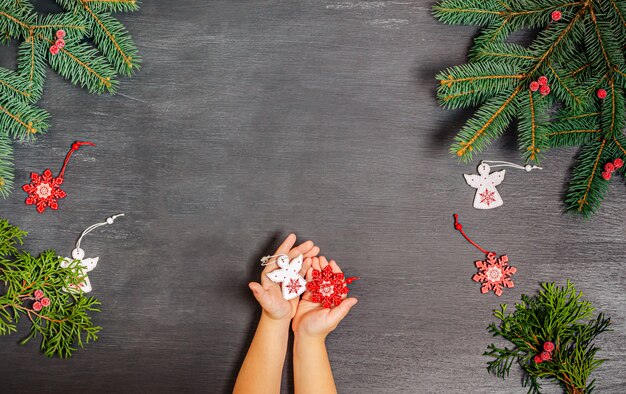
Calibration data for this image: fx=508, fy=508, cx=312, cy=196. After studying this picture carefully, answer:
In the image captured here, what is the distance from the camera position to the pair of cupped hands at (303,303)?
50.8 inches

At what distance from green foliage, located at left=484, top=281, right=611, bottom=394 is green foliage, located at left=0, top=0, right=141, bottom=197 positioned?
123cm

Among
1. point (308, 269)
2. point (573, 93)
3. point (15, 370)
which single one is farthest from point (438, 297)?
point (15, 370)

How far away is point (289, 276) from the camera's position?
131 cm

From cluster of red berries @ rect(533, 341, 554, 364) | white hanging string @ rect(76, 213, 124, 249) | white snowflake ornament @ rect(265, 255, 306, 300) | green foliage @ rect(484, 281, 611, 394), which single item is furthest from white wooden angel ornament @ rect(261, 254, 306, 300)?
cluster of red berries @ rect(533, 341, 554, 364)

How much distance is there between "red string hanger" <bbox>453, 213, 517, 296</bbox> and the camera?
139 cm

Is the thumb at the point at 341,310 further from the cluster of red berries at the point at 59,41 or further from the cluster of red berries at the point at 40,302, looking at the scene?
the cluster of red berries at the point at 59,41

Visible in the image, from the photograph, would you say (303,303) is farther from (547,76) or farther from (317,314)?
(547,76)

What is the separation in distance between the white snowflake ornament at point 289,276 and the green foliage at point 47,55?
0.64m

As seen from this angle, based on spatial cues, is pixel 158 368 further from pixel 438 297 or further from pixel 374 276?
pixel 438 297

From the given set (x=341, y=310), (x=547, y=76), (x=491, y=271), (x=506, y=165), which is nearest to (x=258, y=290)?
(x=341, y=310)

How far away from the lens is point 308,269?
4.46ft

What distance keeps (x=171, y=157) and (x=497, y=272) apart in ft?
3.10

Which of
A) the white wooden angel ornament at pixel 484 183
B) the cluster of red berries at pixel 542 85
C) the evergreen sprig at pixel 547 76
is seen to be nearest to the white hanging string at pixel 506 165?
the white wooden angel ornament at pixel 484 183

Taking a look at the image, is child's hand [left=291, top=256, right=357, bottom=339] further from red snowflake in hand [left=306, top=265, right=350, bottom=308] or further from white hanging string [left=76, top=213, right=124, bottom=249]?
white hanging string [left=76, top=213, right=124, bottom=249]
